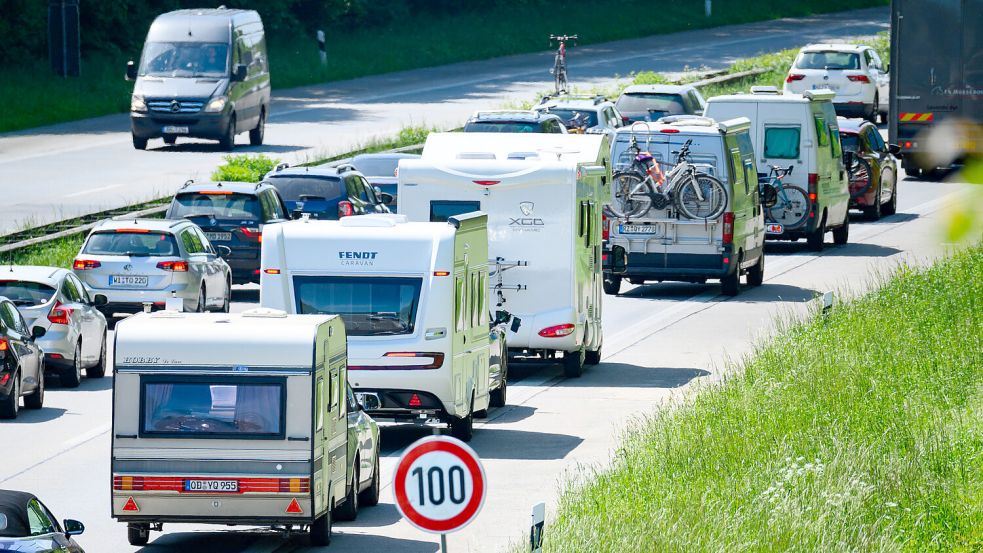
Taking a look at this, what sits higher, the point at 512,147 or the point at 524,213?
the point at 512,147

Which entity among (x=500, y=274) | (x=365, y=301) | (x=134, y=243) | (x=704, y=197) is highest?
(x=365, y=301)

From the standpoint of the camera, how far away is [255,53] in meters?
44.8

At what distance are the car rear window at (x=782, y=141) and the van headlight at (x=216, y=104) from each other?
1422 cm

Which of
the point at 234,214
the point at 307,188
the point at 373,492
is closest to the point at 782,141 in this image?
the point at 307,188

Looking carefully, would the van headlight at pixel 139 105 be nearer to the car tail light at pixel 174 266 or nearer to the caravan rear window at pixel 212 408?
the car tail light at pixel 174 266

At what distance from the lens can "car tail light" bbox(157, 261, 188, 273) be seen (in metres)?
26.1

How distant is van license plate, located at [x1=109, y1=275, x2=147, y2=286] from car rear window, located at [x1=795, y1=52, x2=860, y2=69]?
93.0 ft

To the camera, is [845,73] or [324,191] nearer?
[324,191]

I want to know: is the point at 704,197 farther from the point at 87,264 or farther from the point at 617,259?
the point at 87,264

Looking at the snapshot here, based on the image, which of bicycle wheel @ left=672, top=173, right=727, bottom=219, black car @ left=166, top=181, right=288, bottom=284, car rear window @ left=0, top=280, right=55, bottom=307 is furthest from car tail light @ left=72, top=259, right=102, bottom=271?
bicycle wheel @ left=672, top=173, right=727, bottom=219

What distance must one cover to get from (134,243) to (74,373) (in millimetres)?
4618

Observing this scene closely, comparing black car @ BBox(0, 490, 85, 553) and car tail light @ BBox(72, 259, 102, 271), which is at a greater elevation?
black car @ BBox(0, 490, 85, 553)

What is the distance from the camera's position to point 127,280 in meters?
26.0

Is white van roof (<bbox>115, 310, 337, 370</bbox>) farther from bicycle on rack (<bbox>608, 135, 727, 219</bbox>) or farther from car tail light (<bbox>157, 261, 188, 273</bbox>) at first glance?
bicycle on rack (<bbox>608, 135, 727, 219</bbox>)
